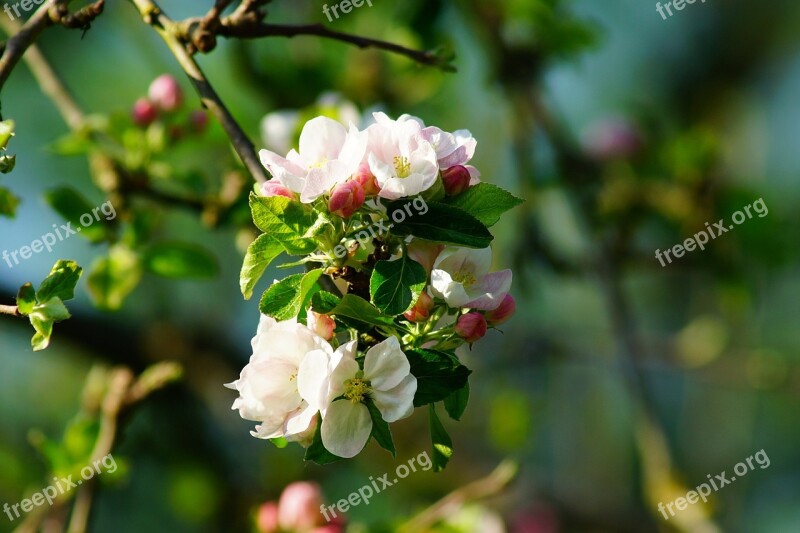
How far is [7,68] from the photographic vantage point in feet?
3.16

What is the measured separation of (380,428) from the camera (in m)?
0.93

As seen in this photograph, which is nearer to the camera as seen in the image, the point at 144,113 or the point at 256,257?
the point at 256,257

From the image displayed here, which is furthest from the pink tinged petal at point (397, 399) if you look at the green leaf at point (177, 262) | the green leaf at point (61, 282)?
the green leaf at point (177, 262)

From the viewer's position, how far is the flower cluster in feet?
2.90

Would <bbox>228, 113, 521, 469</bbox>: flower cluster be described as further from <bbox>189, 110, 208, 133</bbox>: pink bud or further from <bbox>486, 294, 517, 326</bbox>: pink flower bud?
<bbox>189, 110, 208, 133</bbox>: pink bud

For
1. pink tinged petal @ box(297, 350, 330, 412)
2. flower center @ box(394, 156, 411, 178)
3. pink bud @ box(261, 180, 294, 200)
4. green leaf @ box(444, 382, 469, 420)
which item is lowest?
green leaf @ box(444, 382, 469, 420)

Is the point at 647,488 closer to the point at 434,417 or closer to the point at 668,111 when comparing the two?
the point at 434,417

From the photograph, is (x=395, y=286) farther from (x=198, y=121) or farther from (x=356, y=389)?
(x=198, y=121)

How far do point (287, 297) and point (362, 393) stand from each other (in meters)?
0.13

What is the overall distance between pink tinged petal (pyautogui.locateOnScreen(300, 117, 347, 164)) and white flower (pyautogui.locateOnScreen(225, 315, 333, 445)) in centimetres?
19

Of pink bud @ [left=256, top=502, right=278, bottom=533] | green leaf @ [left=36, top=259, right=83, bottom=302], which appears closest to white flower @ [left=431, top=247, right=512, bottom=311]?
green leaf @ [left=36, top=259, right=83, bottom=302]

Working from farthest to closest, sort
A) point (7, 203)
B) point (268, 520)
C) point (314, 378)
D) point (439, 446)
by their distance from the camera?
point (268, 520), point (7, 203), point (439, 446), point (314, 378)

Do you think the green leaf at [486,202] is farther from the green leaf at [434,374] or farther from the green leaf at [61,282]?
the green leaf at [61,282]

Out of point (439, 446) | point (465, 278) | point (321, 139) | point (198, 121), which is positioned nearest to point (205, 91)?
point (321, 139)
